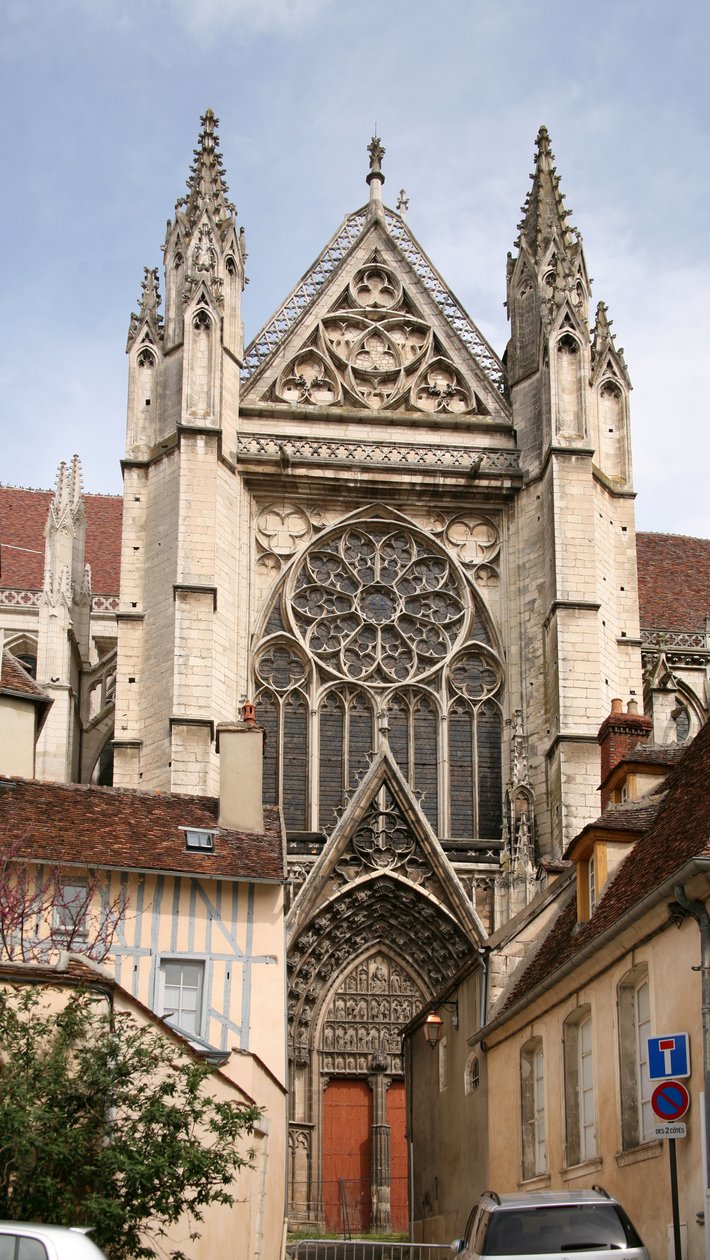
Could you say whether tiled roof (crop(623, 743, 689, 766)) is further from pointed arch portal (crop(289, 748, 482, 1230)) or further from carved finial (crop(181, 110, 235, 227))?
carved finial (crop(181, 110, 235, 227))

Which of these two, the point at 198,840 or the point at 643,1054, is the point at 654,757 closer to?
the point at 198,840

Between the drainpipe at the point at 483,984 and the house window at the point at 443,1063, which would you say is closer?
the drainpipe at the point at 483,984

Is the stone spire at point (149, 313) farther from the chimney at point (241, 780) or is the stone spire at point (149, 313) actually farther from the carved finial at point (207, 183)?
the chimney at point (241, 780)

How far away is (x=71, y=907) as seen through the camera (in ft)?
49.7

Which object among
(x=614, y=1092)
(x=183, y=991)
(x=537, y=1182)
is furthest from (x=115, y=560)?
(x=614, y=1092)

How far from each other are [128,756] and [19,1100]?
13.2 m

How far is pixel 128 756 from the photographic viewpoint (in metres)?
23.7

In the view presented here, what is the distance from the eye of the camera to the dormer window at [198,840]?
1606cm

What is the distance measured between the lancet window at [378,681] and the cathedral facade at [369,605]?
0.04 meters

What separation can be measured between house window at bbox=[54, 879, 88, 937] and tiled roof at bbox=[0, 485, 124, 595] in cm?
1772

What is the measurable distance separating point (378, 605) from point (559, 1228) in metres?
16.9

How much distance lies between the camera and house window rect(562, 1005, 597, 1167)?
12.8 metres

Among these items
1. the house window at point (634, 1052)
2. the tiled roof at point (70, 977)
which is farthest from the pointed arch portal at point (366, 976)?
the house window at point (634, 1052)

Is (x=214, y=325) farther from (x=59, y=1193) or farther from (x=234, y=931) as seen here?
(x=59, y=1193)
